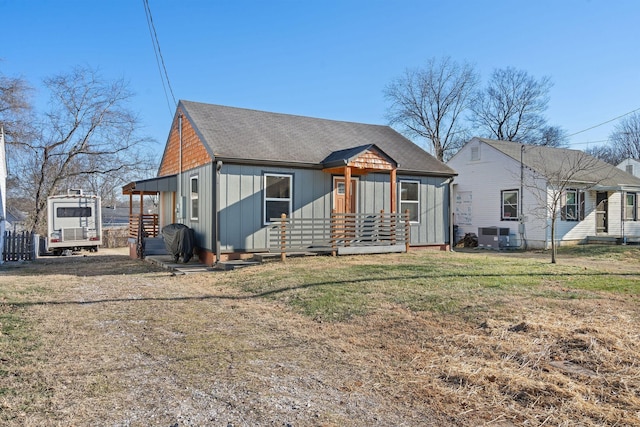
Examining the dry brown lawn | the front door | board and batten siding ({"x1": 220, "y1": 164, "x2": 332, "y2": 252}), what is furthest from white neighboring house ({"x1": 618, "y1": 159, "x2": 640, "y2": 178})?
board and batten siding ({"x1": 220, "y1": 164, "x2": 332, "y2": 252})

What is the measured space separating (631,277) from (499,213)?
12315mm

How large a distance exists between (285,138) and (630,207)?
1796 cm

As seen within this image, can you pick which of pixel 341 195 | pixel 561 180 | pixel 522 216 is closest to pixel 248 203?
pixel 341 195

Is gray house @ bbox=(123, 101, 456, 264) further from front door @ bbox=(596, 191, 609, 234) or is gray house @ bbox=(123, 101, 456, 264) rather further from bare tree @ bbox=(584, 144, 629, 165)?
bare tree @ bbox=(584, 144, 629, 165)

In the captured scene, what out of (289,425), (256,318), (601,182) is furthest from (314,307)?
(601,182)

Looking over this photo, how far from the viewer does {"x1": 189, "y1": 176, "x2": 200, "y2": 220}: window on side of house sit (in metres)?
14.1

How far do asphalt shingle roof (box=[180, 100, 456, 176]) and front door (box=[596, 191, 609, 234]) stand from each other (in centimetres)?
1022

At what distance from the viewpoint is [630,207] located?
2255 centimetres

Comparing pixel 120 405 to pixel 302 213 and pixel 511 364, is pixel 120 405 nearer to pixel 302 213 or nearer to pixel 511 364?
pixel 511 364

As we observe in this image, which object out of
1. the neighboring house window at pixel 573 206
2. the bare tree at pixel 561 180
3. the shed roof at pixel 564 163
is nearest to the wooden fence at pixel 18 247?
the bare tree at pixel 561 180

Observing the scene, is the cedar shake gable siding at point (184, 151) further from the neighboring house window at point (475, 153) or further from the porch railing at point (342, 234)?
the neighboring house window at point (475, 153)

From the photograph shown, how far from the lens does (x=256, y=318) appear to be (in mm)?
6797

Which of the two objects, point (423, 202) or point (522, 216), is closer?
point (423, 202)

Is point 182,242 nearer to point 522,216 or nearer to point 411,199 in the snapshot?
point 411,199
